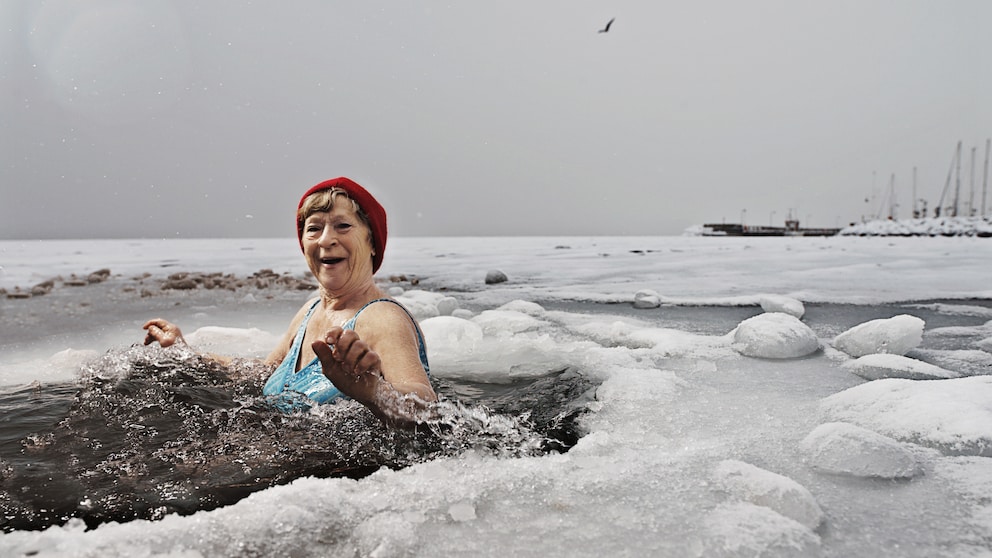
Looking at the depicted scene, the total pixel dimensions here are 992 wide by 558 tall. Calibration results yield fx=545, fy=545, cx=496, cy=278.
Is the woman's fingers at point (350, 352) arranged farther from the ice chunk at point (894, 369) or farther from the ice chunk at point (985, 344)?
the ice chunk at point (985, 344)

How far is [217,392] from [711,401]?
224 cm

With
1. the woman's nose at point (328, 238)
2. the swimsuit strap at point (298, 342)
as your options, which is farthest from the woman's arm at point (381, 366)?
the swimsuit strap at point (298, 342)

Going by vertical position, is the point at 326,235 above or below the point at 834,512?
above

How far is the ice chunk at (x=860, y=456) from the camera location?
160 centimetres

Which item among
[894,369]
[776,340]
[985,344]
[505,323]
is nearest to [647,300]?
[505,323]

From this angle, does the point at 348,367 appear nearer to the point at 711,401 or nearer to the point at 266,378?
the point at 266,378

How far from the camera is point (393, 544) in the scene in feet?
4.07

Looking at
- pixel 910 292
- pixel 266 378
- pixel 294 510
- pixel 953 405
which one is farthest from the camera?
pixel 910 292

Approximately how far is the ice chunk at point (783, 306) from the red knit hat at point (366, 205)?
13.2 feet

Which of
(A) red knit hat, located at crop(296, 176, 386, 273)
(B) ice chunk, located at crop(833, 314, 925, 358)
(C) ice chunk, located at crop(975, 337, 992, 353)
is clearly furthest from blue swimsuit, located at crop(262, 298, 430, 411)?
(C) ice chunk, located at crop(975, 337, 992, 353)

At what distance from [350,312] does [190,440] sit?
2.45ft

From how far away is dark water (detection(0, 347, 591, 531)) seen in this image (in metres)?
1.50

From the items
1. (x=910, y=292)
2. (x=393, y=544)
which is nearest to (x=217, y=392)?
(x=393, y=544)

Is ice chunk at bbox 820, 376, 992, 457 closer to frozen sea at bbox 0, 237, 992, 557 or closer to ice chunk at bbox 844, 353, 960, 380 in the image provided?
frozen sea at bbox 0, 237, 992, 557
